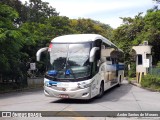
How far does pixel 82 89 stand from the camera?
16.2 meters

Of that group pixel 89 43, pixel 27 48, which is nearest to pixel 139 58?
pixel 27 48

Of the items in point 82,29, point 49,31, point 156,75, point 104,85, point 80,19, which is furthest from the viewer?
point 80,19

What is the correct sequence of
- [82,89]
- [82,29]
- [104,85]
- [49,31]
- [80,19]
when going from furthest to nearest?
[80,19] → [82,29] → [49,31] → [104,85] → [82,89]

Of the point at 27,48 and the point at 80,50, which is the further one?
the point at 27,48

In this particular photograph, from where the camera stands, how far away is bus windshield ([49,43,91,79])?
53.8 feet

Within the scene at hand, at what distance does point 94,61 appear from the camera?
1686cm

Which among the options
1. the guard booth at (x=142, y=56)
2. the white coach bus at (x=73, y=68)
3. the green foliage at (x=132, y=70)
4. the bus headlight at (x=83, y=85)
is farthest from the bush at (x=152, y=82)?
the green foliage at (x=132, y=70)

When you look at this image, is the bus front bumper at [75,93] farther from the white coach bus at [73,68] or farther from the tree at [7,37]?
the tree at [7,37]

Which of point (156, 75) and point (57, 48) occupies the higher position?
A: point (57, 48)

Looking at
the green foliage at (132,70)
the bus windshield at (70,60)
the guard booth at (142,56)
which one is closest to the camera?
the bus windshield at (70,60)

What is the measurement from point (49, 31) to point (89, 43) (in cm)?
2591

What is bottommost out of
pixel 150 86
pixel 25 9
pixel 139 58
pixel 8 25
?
pixel 150 86

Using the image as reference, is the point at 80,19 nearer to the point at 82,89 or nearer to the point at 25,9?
the point at 25,9

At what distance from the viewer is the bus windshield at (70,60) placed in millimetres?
16406
